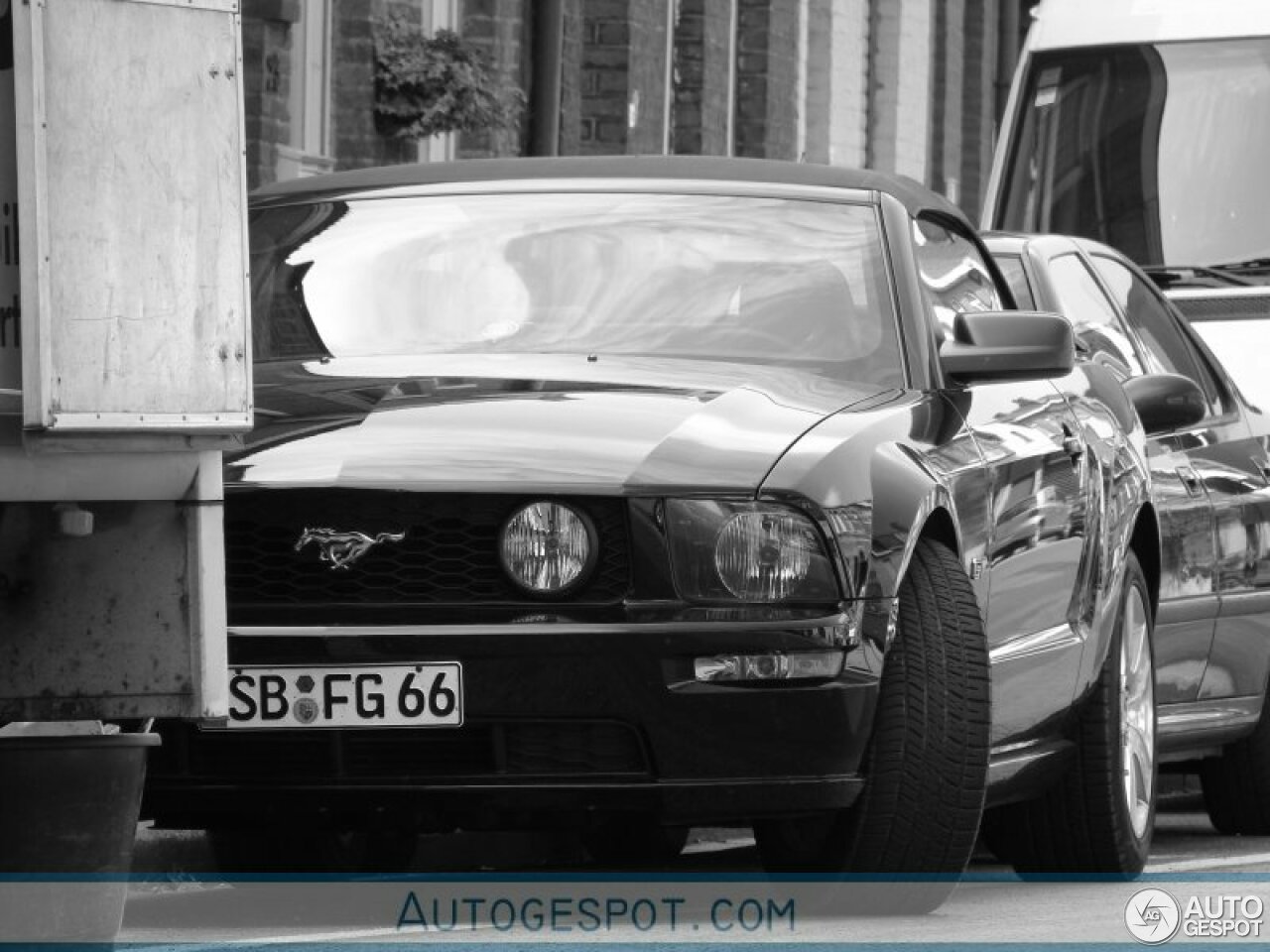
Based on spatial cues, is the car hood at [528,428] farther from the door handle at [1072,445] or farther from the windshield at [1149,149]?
the windshield at [1149,149]

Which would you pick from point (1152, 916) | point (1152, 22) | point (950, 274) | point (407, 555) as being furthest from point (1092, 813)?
point (1152, 22)

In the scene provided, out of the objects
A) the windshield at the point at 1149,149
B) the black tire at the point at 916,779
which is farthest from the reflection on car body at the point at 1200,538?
the windshield at the point at 1149,149

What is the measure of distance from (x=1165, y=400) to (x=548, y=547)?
2.99 metres

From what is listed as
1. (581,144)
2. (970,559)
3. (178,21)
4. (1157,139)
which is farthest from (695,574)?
(581,144)

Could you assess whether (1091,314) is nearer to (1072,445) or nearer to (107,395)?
(1072,445)

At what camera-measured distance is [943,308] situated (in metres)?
8.17

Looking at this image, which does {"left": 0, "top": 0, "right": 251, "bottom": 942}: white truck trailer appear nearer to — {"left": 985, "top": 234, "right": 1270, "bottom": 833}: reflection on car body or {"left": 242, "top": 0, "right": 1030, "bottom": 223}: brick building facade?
{"left": 985, "top": 234, "right": 1270, "bottom": 833}: reflection on car body

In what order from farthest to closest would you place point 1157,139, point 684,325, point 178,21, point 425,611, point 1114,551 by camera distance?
point 1157,139 → point 1114,551 → point 684,325 → point 425,611 → point 178,21

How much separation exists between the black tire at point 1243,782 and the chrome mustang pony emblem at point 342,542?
3.80 metres

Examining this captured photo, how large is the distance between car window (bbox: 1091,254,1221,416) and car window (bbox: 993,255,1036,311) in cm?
51

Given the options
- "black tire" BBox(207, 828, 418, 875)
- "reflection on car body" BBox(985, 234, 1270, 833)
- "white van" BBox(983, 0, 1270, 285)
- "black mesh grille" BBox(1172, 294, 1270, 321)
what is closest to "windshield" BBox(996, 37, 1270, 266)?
"white van" BBox(983, 0, 1270, 285)

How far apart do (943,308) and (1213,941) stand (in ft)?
6.42

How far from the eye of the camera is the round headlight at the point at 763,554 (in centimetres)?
651

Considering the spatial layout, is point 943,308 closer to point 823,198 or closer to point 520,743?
point 823,198
